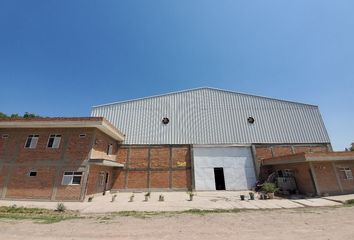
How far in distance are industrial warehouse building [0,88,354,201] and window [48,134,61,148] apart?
0.29 ft

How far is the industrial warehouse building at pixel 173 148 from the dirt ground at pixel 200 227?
6750 mm

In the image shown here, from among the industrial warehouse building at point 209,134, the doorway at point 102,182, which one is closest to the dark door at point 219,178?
the industrial warehouse building at point 209,134

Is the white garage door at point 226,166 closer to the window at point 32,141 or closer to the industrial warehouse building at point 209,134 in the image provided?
the industrial warehouse building at point 209,134

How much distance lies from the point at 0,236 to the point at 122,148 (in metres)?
15.2

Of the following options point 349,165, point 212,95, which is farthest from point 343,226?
point 212,95

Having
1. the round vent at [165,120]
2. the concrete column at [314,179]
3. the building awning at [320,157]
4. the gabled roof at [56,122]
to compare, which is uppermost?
the round vent at [165,120]

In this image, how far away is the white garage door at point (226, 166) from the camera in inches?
822

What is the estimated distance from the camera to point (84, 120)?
630 inches

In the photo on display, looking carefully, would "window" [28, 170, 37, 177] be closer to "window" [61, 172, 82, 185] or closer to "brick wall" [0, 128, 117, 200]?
"brick wall" [0, 128, 117, 200]

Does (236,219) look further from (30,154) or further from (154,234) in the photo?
(30,154)

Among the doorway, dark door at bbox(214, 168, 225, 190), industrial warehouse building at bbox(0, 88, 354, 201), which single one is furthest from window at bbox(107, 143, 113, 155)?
dark door at bbox(214, 168, 225, 190)

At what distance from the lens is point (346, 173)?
16.7m

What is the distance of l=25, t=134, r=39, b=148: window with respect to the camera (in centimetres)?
1638

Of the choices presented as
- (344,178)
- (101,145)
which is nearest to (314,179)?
(344,178)
